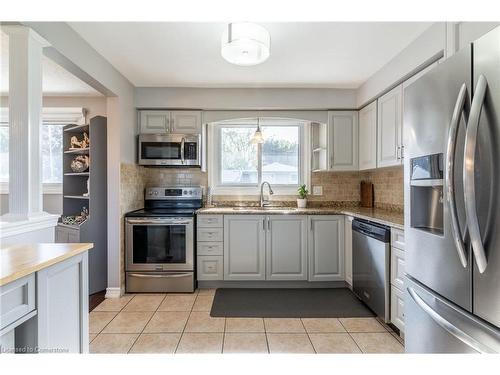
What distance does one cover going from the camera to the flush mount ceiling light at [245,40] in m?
1.72

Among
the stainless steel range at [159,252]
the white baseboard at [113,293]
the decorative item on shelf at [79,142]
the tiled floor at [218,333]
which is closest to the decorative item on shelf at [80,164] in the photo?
the decorative item on shelf at [79,142]

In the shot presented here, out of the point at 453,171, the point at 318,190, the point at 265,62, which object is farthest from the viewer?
the point at 318,190

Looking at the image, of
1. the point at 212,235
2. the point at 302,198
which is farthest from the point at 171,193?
the point at 302,198

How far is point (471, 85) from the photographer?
0.98 metres

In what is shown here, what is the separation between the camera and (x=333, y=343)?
6.65ft

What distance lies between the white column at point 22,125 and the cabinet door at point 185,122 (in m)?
1.74

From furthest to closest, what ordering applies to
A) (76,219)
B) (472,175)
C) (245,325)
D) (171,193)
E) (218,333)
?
(171,193), (76,219), (245,325), (218,333), (472,175)

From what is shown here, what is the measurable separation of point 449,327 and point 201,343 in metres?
1.62

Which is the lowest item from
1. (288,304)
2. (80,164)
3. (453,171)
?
(288,304)

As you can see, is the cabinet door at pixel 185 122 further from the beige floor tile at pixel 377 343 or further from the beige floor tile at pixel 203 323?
the beige floor tile at pixel 377 343

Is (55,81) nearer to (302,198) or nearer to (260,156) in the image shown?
(260,156)

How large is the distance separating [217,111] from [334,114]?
1.47m

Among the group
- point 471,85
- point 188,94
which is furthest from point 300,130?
point 471,85

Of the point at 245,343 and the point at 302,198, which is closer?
the point at 245,343
